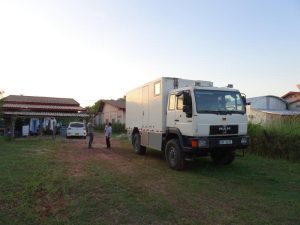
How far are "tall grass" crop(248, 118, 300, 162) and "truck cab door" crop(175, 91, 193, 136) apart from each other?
5.64 m

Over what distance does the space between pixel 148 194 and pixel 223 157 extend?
6024 millimetres

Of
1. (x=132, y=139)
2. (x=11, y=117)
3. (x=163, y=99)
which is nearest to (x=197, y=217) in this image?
(x=163, y=99)

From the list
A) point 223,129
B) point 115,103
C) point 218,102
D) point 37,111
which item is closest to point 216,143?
point 223,129

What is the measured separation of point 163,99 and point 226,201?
21.7 feet

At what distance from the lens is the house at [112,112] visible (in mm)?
50406

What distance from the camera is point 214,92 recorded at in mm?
12359

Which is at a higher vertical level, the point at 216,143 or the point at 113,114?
the point at 113,114

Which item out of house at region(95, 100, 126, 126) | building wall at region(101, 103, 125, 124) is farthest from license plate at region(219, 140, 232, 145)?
building wall at region(101, 103, 125, 124)

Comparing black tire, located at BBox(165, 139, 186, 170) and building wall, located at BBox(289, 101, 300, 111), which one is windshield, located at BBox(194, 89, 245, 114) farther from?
building wall, located at BBox(289, 101, 300, 111)

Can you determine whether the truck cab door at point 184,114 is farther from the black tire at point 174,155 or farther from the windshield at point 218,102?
the black tire at point 174,155

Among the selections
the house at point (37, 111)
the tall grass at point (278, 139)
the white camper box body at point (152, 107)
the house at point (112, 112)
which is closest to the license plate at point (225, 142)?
the white camper box body at point (152, 107)

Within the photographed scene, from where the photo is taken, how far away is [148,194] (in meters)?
8.64

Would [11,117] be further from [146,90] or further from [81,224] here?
[81,224]

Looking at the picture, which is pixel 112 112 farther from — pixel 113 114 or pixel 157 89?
pixel 157 89
